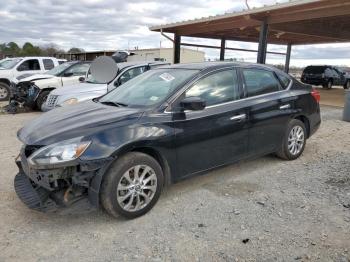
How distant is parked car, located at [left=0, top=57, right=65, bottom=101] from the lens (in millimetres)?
13602

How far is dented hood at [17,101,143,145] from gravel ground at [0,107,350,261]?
0.77 m

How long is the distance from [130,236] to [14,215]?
137cm

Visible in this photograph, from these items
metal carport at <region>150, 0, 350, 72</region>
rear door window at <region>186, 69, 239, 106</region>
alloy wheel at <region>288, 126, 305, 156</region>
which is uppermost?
metal carport at <region>150, 0, 350, 72</region>

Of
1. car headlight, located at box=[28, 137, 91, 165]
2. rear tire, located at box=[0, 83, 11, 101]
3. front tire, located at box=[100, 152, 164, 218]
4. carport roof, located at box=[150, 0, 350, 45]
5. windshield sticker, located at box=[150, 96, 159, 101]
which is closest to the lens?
car headlight, located at box=[28, 137, 91, 165]

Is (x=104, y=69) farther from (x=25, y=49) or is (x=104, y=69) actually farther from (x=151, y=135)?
(x=25, y=49)

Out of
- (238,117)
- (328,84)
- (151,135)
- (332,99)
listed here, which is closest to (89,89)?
(238,117)

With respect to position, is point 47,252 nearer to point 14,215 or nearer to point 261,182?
point 14,215

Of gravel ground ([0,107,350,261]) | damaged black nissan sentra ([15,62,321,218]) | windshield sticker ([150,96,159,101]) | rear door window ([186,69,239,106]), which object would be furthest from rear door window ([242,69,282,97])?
windshield sticker ([150,96,159,101])

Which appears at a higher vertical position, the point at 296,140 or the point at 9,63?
the point at 9,63

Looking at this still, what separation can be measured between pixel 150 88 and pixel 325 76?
2153 cm

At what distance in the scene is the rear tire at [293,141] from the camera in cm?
537

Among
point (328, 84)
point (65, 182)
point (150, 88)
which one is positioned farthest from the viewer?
Result: point (328, 84)

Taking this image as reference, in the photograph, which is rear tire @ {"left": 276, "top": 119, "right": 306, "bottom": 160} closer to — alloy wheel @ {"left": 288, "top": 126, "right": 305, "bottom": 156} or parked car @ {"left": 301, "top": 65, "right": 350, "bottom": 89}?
alloy wheel @ {"left": 288, "top": 126, "right": 305, "bottom": 156}

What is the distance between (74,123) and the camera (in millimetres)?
3625
